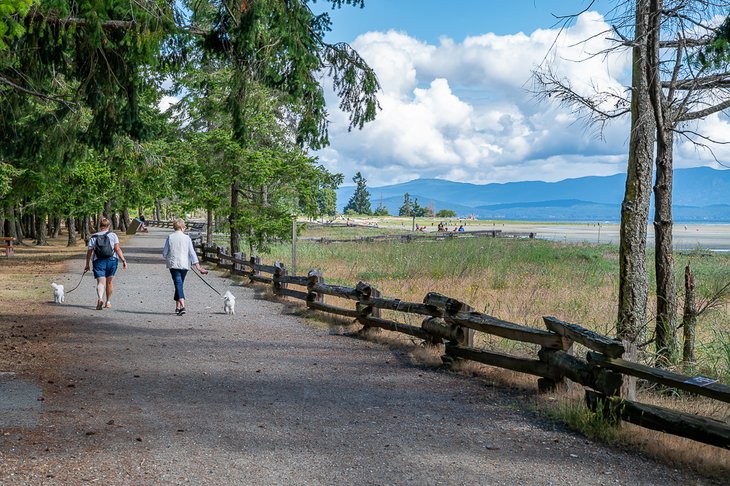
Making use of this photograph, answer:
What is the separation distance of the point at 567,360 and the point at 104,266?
10.4 meters

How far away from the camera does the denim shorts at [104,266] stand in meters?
14.4

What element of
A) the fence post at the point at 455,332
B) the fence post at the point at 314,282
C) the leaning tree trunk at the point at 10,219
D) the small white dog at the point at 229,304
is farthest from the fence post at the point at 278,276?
the leaning tree trunk at the point at 10,219

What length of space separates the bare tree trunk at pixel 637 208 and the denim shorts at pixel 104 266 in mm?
10072

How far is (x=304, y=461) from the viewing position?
217 inches

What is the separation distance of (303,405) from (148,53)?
17.1ft

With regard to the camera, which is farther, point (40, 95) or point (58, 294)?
point (58, 294)

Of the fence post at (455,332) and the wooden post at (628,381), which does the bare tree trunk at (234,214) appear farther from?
the wooden post at (628,381)

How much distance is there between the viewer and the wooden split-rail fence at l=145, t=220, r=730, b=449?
5.53 meters

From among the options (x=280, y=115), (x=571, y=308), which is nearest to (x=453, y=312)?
(x=571, y=308)

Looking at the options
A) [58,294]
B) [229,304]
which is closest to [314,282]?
[229,304]

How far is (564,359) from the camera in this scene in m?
7.35

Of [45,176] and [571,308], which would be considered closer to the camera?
[571,308]

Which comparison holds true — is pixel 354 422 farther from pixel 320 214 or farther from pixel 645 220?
pixel 320 214

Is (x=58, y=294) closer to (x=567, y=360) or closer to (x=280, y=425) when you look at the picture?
(x=280, y=425)
